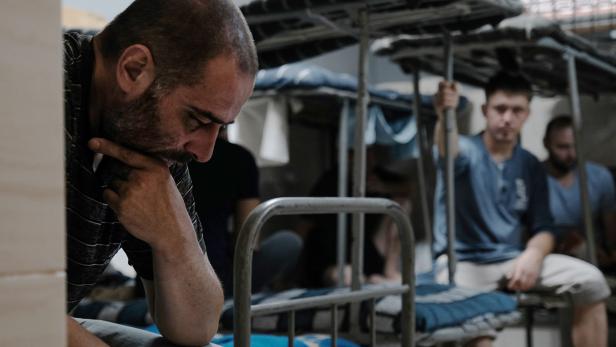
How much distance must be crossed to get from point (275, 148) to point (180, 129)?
88.4 inches

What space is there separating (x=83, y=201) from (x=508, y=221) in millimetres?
2145

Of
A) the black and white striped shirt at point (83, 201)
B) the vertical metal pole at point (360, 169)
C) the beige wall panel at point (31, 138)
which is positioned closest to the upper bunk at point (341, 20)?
the vertical metal pole at point (360, 169)

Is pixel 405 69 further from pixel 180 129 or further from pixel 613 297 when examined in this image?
pixel 180 129

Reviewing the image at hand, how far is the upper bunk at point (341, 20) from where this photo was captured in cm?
179

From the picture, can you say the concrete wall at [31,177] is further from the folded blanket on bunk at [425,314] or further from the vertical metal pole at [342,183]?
the vertical metal pole at [342,183]

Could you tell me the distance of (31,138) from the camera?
0.47 metres

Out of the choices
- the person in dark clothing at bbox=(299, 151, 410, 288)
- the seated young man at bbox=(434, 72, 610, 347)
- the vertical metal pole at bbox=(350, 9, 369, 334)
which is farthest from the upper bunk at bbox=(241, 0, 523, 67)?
the person in dark clothing at bbox=(299, 151, 410, 288)

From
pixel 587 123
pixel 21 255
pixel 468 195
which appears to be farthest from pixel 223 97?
pixel 587 123

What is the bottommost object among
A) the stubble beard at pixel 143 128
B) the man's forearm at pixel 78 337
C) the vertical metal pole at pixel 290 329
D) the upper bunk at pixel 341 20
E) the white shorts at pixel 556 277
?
the white shorts at pixel 556 277

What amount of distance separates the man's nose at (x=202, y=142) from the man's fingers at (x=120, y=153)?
0.05m

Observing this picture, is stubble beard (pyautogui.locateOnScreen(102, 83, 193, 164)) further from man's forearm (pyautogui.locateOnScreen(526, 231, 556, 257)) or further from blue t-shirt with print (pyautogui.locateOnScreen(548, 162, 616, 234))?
blue t-shirt with print (pyautogui.locateOnScreen(548, 162, 616, 234))

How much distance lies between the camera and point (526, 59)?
280 cm

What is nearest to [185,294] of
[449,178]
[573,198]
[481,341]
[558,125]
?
[481,341]

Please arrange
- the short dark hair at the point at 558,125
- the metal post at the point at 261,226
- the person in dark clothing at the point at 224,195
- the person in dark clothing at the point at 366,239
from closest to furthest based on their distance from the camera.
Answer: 1. the metal post at the point at 261,226
2. the person in dark clothing at the point at 224,195
3. the short dark hair at the point at 558,125
4. the person in dark clothing at the point at 366,239
